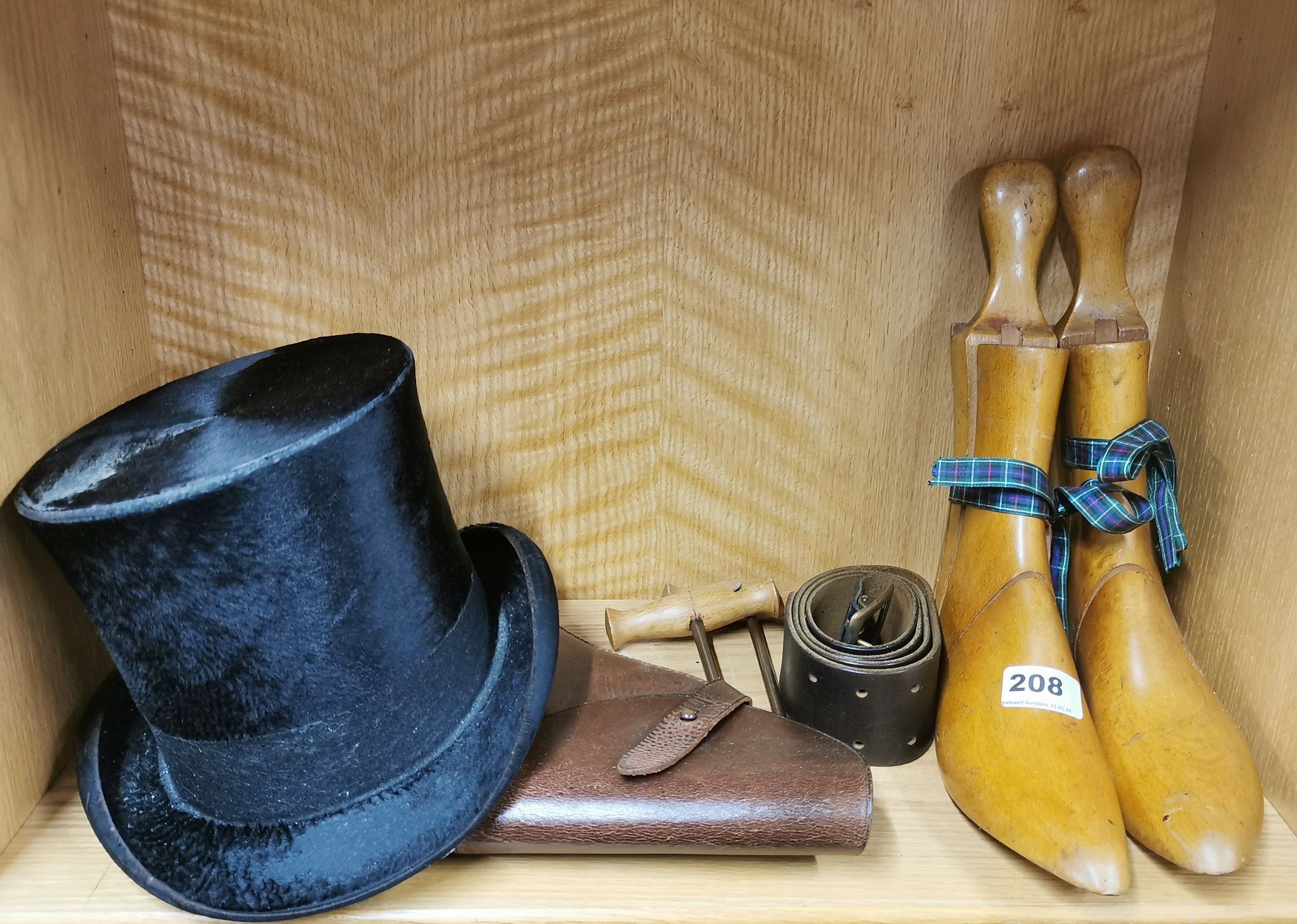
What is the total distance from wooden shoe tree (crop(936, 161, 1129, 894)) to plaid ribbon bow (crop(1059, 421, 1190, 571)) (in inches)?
1.3

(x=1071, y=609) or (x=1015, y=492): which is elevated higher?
(x=1015, y=492)

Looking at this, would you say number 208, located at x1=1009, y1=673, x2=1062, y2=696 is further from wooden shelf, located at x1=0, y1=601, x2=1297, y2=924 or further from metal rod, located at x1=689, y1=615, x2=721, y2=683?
metal rod, located at x1=689, y1=615, x2=721, y2=683

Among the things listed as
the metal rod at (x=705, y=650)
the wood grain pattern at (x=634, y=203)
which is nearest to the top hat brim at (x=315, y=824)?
the metal rod at (x=705, y=650)

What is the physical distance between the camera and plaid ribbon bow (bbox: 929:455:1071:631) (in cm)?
74

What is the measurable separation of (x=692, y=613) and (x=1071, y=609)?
1.09 ft

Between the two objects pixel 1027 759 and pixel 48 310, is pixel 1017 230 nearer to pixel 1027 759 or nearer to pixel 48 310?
pixel 1027 759

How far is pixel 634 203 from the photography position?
813 mm

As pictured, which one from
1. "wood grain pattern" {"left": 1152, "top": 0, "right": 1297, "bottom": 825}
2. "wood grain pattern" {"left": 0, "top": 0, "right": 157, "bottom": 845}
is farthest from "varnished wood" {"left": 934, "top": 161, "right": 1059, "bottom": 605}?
"wood grain pattern" {"left": 0, "top": 0, "right": 157, "bottom": 845}

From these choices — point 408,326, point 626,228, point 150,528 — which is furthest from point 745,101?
point 150,528

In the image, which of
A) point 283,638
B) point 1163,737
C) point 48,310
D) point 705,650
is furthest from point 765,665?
point 48,310

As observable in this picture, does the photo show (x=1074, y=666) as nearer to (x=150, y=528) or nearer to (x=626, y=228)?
(x=626, y=228)

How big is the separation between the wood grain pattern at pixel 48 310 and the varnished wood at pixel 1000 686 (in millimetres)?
664

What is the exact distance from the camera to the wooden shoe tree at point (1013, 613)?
2.02ft

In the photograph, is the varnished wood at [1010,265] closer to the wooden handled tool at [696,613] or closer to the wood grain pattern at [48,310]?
the wooden handled tool at [696,613]
